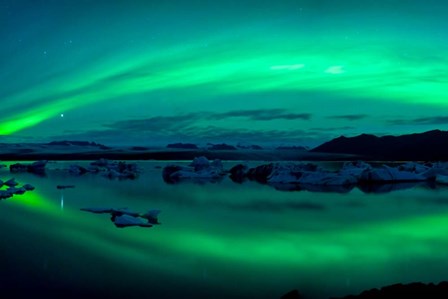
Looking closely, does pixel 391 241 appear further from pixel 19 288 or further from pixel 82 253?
pixel 19 288

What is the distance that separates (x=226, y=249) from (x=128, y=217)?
3528 millimetres

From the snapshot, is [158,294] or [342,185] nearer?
[158,294]

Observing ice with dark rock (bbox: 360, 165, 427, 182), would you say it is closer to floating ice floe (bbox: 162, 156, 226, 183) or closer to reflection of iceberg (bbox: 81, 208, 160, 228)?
floating ice floe (bbox: 162, 156, 226, 183)

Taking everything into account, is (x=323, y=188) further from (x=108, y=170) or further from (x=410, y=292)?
(x=410, y=292)

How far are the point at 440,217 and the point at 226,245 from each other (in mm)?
7803

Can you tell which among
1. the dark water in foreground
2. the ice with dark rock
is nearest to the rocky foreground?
the dark water in foreground

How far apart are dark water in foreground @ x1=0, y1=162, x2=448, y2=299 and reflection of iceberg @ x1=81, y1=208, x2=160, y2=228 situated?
1.03 ft

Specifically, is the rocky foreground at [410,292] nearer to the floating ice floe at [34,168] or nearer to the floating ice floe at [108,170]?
the floating ice floe at [108,170]

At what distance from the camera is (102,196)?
2002 cm

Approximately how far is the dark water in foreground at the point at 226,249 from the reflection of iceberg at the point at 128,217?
315 millimetres

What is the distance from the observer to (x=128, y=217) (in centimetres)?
1208

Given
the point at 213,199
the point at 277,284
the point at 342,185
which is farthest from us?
the point at 342,185

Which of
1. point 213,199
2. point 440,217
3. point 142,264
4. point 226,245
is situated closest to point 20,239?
point 142,264

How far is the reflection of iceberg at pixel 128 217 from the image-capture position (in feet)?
38.9
